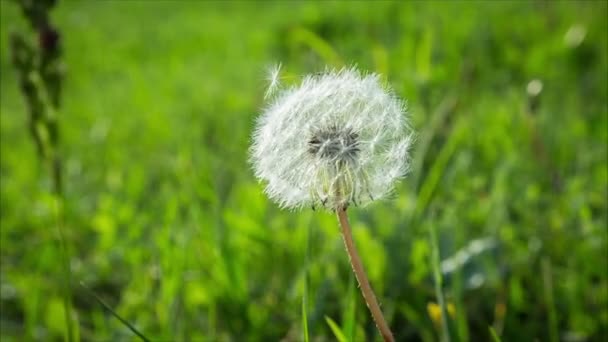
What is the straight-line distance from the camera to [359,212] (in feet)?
8.44

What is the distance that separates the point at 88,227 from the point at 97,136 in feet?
5.22

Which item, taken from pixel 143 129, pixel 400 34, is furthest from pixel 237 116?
pixel 400 34

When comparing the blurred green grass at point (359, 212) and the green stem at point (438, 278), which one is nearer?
the green stem at point (438, 278)

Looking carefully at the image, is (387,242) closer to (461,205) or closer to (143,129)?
(461,205)

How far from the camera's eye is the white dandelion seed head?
1.17 metres

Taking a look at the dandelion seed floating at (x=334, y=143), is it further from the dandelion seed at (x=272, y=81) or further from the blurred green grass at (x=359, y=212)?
the blurred green grass at (x=359, y=212)

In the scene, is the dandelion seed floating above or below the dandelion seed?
below

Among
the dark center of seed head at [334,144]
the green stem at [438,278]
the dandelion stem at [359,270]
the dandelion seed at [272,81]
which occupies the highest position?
the dandelion seed at [272,81]

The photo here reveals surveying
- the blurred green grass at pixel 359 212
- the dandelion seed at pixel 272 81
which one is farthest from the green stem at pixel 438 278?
the dandelion seed at pixel 272 81

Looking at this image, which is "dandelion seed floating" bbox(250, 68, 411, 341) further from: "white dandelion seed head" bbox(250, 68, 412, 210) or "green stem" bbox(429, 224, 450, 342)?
"green stem" bbox(429, 224, 450, 342)

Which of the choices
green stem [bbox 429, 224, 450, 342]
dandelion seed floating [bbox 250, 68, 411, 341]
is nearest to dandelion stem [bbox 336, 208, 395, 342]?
dandelion seed floating [bbox 250, 68, 411, 341]

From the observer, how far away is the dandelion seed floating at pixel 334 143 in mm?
1165

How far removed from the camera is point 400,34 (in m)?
5.48

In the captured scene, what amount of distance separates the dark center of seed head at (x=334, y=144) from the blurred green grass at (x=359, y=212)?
433mm
